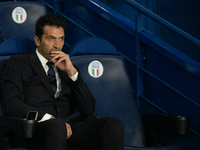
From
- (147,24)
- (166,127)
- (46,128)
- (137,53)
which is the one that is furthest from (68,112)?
(147,24)

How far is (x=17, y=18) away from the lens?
9.52 ft

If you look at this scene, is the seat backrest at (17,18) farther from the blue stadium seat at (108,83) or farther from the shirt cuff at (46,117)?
the shirt cuff at (46,117)

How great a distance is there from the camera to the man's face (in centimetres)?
210

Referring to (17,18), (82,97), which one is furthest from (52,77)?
(17,18)

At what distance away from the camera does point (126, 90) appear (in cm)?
230

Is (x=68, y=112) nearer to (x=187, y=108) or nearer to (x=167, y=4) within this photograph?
(x=187, y=108)

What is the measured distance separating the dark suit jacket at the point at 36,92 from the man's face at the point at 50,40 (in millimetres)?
68

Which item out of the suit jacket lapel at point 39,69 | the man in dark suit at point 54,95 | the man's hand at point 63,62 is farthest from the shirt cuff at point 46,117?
the man's hand at point 63,62

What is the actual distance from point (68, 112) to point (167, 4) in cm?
262

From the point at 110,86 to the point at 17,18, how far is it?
106 cm

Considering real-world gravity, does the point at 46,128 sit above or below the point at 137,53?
below

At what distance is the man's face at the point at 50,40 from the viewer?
2096mm

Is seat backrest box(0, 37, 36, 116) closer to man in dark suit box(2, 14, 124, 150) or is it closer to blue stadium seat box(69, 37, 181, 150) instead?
man in dark suit box(2, 14, 124, 150)

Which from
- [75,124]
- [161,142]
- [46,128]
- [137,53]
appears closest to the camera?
[46,128]
